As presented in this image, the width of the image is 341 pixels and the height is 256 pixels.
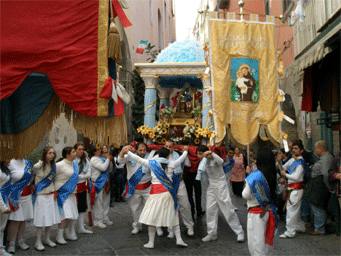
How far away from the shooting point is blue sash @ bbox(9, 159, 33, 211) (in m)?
5.30

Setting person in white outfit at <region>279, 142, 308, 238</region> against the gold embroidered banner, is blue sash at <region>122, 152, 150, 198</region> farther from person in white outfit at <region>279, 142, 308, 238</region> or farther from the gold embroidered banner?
person in white outfit at <region>279, 142, 308, 238</region>

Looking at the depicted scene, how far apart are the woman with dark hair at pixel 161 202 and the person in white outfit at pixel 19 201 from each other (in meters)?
1.68

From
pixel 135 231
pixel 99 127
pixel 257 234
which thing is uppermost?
pixel 99 127

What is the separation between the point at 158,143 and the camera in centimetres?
771

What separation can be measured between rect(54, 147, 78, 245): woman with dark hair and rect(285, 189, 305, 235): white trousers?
3.91 metres

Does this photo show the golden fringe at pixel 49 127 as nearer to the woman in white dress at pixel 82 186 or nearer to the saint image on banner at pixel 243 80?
the woman in white dress at pixel 82 186

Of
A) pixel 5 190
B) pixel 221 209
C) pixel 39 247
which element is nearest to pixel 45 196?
pixel 5 190

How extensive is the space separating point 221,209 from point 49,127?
336 cm

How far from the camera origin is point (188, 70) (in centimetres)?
987

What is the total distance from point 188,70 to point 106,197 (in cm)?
454

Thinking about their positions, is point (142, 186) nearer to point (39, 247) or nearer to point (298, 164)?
point (39, 247)

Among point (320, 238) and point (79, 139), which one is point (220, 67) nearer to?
point (320, 238)

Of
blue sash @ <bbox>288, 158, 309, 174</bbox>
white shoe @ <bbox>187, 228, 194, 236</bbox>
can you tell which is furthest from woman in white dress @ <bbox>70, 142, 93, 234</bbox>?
blue sash @ <bbox>288, 158, 309, 174</bbox>

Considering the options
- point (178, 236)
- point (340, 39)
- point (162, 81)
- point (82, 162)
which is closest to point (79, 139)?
point (162, 81)
